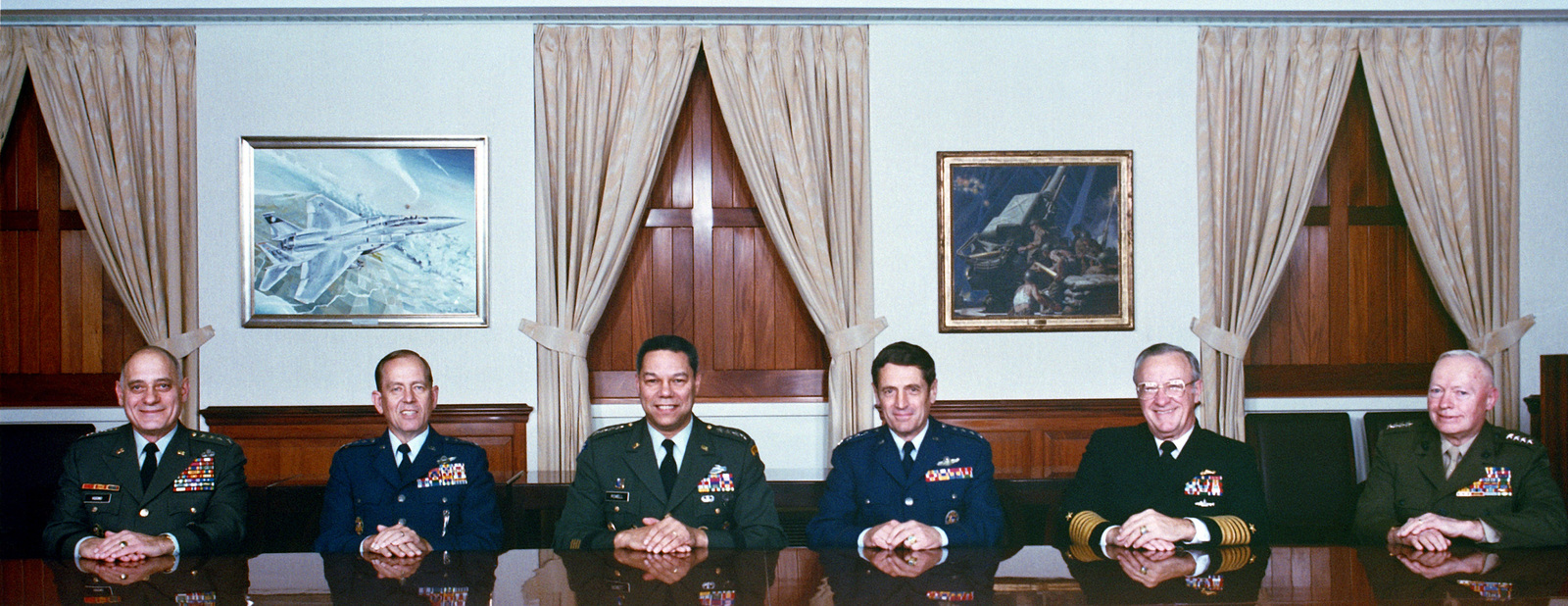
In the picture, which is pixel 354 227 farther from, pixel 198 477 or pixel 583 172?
pixel 198 477

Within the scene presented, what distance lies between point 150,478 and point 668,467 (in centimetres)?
153

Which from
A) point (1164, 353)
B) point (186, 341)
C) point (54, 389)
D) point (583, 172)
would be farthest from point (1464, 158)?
point (54, 389)

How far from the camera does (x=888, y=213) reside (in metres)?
5.13

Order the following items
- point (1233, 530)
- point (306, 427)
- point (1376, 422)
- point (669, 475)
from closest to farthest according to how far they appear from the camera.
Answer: point (1233, 530), point (669, 475), point (1376, 422), point (306, 427)

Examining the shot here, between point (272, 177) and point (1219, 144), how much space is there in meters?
5.04

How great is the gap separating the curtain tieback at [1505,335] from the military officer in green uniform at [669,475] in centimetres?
447

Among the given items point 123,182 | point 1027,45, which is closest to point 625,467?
point 1027,45

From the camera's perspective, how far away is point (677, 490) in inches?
108

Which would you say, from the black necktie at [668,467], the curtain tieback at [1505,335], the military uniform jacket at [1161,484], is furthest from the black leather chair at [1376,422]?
the black necktie at [668,467]

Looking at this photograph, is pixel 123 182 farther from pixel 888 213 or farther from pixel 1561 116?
pixel 1561 116

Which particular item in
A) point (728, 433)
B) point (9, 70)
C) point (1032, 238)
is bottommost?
point (728, 433)

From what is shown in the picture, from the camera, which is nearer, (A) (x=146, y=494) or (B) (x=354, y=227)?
(A) (x=146, y=494)

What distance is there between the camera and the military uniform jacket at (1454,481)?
8.62 feet

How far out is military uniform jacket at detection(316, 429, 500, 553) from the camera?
2881mm
